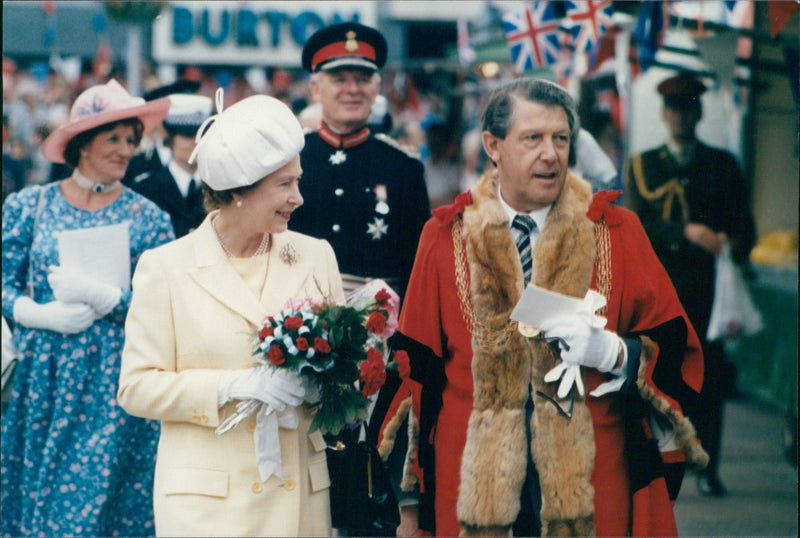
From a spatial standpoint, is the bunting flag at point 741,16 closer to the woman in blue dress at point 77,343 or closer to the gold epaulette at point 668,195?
the gold epaulette at point 668,195

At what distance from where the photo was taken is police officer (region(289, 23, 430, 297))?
5.27m

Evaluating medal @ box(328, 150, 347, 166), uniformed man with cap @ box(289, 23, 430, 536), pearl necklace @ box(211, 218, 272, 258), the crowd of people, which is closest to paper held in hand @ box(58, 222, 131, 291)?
uniformed man with cap @ box(289, 23, 430, 536)

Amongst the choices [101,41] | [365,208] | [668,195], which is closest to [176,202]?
[365,208]

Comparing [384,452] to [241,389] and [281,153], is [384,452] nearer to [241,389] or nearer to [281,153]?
[241,389]

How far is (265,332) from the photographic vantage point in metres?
3.27

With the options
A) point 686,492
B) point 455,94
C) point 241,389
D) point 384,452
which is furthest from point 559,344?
point 455,94

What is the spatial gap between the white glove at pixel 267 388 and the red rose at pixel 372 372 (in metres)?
0.18

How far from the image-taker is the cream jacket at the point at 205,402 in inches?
132

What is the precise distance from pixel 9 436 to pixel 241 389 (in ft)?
8.03

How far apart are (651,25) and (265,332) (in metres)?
4.81

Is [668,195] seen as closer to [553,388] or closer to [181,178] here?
[181,178]

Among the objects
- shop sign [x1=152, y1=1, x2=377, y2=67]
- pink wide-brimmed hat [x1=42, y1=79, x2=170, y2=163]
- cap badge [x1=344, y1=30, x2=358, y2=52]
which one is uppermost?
shop sign [x1=152, y1=1, x2=377, y2=67]

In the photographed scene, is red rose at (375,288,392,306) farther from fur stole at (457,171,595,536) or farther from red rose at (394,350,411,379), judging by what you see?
fur stole at (457,171,595,536)

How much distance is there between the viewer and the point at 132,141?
5.45 m
